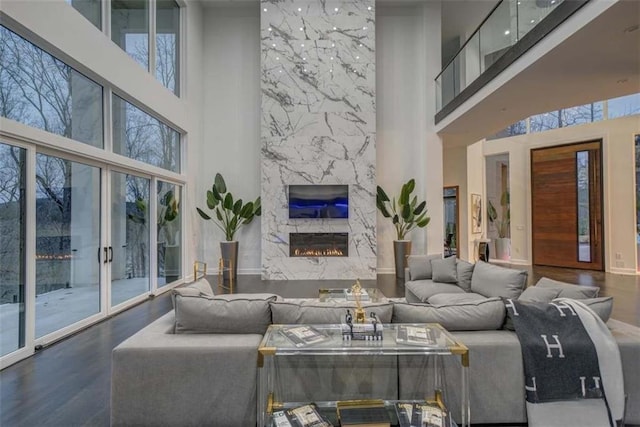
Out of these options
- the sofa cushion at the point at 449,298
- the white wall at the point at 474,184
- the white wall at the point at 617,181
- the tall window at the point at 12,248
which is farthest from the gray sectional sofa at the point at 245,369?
the white wall at the point at 474,184

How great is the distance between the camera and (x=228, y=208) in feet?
25.0

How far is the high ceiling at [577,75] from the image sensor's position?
3.33m

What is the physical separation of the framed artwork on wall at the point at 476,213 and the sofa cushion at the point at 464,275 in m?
5.85

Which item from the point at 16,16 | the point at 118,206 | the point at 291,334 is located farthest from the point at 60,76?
the point at 291,334

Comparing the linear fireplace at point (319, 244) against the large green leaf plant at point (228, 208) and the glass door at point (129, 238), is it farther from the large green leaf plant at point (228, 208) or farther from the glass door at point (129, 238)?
the glass door at point (129, 238)

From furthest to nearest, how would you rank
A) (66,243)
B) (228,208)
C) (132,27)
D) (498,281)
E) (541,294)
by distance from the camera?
(228,208) < (132,27) < (66,243) < (498,281) < (541,294)

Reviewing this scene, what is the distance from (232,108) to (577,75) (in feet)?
22.2

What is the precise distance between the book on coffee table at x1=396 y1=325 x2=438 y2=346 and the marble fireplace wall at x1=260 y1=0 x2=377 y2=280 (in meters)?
5.30

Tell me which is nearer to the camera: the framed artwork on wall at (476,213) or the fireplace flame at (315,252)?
the fireplace flame at (315,252)

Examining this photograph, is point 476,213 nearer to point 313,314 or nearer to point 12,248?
point 313,314

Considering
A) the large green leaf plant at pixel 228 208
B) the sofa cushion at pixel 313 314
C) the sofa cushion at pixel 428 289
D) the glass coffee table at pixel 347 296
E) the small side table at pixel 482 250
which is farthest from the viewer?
the small side table at pixel 482 250

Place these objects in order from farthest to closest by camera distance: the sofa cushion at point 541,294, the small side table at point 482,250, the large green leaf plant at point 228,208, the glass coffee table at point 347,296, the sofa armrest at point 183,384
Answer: the small side table at point 482,250 < the large green leaf plant at point 228,208 < the glass coffee table at point 347,296 < the sofa cushion at point 541,294 < the sofa armrest at point 183,384

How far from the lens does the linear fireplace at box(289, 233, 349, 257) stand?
301 inches

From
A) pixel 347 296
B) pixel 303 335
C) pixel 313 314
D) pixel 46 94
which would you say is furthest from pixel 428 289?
pixel 46 94
